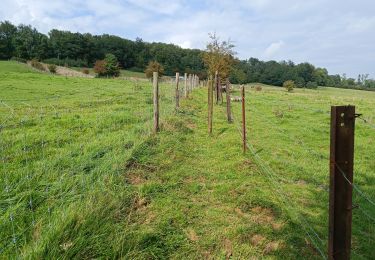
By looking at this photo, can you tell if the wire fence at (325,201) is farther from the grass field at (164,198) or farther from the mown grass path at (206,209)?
the mown grass path at (206,209)

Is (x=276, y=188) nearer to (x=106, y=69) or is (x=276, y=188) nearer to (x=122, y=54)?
(x=106, y=69)

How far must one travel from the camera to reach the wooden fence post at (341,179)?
2.85 metres

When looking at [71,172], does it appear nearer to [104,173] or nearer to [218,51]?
[104,173]

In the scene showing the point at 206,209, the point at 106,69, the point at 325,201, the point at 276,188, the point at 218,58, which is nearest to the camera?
the point at 206,209

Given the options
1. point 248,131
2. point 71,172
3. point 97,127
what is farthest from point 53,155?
point 248,131

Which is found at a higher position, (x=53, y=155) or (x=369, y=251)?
(x=53, y=155)

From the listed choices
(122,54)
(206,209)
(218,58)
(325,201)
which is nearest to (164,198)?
(206,209)

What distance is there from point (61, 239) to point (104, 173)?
202 cm

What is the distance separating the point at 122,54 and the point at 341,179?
11418cm

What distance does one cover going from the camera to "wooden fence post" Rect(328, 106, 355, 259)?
9.35ft

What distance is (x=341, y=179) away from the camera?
2963 mm

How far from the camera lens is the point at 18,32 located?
9594cm

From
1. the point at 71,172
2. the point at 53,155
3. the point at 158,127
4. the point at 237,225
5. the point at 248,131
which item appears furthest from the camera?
the point at 248,131

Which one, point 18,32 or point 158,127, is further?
point 18,32
